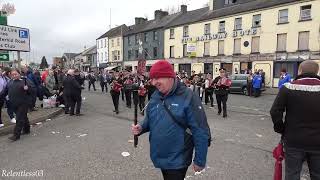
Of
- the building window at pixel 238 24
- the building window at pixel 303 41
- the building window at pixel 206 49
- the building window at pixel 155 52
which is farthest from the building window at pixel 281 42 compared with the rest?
the building window at pixel 155 52

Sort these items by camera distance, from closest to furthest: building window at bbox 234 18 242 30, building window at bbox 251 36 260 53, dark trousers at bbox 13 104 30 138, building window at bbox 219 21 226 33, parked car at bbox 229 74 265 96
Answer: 1. dark trousers at bbox 13 104 30 138
2. parked car at bbox 229 74 265 96
3. building window at bbox 251 36 260 53
4. building window at bbox 234 18 242 30
5. building window at bbox 219 21 226 33

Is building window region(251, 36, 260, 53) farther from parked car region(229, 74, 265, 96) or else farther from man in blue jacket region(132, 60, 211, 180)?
man in blue jacket region(132, 60, 211, 180)

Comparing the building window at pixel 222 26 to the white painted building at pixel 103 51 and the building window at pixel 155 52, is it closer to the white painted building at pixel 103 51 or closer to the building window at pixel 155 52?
the building window at pixel 155 52

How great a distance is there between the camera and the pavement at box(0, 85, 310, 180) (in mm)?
5840

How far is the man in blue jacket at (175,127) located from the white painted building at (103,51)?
214 feet

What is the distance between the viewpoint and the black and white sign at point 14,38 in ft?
41.0

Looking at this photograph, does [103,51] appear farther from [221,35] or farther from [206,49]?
[221,35]

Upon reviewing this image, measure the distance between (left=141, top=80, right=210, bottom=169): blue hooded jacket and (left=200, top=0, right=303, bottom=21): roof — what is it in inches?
1225

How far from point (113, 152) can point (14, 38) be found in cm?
785

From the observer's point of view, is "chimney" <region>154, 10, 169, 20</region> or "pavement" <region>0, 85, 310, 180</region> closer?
"pavement" <region>0, 85, 310, 180</region>

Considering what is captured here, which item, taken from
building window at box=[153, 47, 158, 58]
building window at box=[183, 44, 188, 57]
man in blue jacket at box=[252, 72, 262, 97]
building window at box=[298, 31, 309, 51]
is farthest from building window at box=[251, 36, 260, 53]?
building window at box=[153, 47, 158, 58]

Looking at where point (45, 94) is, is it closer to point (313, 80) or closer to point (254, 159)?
A: point (254, 159)

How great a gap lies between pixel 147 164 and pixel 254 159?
208cm

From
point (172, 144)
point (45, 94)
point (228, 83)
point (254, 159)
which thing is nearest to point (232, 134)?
point (254, 159)
